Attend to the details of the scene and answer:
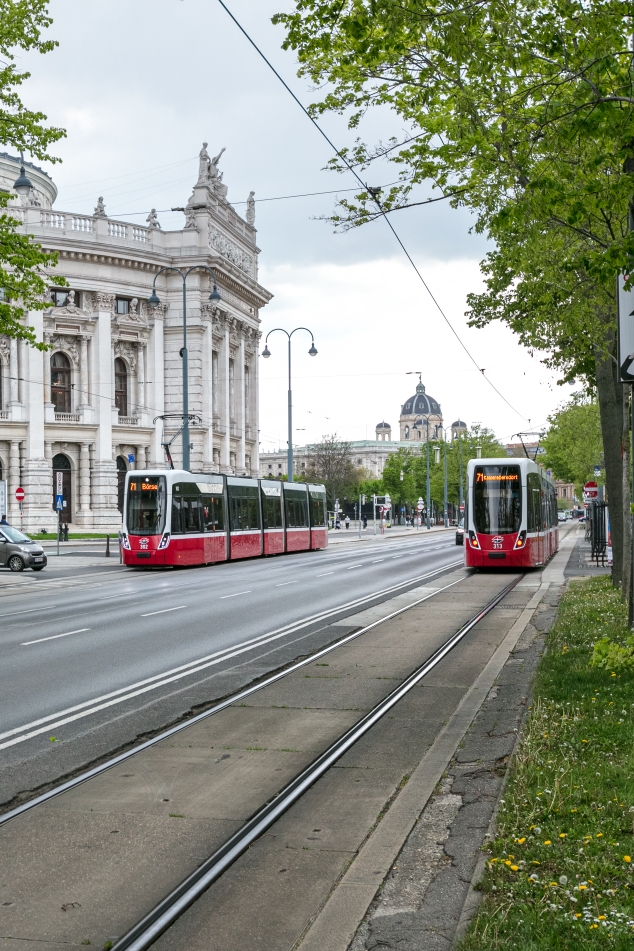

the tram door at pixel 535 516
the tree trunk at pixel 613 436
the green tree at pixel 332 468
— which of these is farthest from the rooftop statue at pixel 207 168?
the tree trunk at pixel 613 436

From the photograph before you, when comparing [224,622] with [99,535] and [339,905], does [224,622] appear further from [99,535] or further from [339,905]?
[99,535]

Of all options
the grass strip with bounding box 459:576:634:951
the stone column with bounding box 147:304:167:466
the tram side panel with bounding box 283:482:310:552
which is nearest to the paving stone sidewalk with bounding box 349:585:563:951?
the grass strip with bounding box 459:576:634:951

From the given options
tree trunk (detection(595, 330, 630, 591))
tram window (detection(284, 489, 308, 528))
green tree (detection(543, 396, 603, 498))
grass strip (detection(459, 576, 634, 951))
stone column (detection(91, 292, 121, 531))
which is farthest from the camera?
stone column (detection(91, 292, 121, 531))

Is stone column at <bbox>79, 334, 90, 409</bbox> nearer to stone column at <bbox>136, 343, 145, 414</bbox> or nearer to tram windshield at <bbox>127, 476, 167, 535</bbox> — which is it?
stone column at <bbox>136, 343, 145, 414</bbox>

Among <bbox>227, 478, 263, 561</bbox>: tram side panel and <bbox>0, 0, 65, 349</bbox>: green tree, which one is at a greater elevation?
<bbox>0, 0, 65, 349</bbox>: green tree

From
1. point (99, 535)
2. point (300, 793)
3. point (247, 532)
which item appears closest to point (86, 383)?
point (99, 535)

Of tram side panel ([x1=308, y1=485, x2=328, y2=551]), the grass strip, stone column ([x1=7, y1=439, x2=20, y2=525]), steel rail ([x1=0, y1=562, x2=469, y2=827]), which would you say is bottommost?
steel rail ([x1=0, y1=562, x2=469, y2=827])

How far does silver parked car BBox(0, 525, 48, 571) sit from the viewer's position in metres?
35.8

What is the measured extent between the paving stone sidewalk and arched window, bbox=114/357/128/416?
65782 mm

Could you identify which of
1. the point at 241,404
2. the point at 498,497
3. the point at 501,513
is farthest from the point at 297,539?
the point at 241,404

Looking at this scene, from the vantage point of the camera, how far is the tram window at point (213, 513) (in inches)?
1421

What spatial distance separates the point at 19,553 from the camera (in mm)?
35875

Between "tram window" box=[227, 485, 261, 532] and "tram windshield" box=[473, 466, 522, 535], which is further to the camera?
"tram window" box=[227, 485, 261, 532]

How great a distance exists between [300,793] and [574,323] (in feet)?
36.2
